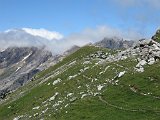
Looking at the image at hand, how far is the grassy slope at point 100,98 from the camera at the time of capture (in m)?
115

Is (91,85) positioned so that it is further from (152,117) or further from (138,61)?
(152,117)

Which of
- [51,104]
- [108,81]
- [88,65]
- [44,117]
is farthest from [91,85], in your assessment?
[88,65]

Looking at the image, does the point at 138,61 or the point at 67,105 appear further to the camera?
the point at 138,61

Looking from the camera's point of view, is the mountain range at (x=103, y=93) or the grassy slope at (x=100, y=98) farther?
the mountain range at (x=103, y=93)

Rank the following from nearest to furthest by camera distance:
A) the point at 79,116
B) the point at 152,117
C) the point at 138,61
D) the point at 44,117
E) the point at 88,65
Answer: the point at 152,117, the point at 79,116, the point at 44,117, the point at 138,61, the point at 88,65

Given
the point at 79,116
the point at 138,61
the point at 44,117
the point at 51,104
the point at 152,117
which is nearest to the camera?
the point at 152,117

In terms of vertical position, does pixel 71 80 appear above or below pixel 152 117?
above

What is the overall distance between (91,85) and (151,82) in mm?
25265

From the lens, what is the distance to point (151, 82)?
433 feet

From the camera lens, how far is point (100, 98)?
429 feet

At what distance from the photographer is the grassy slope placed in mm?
115125

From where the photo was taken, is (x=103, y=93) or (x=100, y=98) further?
(x=103, y=93)

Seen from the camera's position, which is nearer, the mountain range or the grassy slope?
the grassy slope

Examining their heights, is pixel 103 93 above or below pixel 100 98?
above
